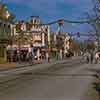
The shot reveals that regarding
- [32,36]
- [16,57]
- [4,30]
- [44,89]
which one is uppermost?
[4,30]

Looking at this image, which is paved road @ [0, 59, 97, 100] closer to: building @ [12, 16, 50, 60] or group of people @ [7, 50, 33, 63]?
building @ [12, 16, 50, 60]

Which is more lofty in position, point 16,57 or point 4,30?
point 4,30

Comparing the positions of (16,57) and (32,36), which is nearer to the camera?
(16,57)

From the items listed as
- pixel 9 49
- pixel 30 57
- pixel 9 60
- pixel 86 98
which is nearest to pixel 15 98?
pixel 86 98

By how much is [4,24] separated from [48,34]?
57.4 metres

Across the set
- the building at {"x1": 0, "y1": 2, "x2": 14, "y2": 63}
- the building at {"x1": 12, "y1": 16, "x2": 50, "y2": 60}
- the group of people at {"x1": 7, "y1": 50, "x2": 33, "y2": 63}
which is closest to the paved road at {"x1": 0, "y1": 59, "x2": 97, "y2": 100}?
the building at {"x1": 12, "y1": 16, "x2": 50, "y2": 60}

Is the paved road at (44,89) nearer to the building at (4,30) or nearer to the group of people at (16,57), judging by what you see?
the building at (4,30)

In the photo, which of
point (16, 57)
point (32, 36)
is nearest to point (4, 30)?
point (16, 57)

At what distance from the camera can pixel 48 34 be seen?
5817 inches

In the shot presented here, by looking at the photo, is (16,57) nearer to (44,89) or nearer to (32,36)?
(32,36)

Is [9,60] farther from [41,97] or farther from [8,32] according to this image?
[41,97]

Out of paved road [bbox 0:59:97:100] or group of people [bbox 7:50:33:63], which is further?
group of people [bbox 7:50:33:63]

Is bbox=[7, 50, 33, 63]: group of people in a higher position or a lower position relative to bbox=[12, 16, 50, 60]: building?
lower

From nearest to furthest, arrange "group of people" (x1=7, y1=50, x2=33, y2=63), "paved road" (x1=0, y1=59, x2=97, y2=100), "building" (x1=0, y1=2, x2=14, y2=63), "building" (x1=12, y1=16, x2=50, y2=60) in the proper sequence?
1. "paved road" (x1=0, y1=59, x2=97, y2=100)
2. "building" (x1=0, y1=2, x2=14, y2=63)
3. "group of people" (x1=7, y1=50, x2=33, y2=63)
4. "building" (x1=12, y1=16, x2=50, y2=60)
